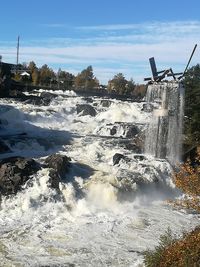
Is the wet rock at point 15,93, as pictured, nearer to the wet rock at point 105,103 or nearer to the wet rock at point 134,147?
the wet rock at point 105,103

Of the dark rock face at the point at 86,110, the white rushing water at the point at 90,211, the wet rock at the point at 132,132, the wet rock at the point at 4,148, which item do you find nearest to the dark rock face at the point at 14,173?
the white rushing water at the point at 90,211

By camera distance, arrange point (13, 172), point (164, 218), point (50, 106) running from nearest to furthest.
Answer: point (164, 218) → point (13, 172) → point (50, 106)

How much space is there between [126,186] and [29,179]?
4.18 metres

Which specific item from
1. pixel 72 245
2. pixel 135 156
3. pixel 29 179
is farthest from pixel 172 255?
pixel 135 156

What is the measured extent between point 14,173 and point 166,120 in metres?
9.12

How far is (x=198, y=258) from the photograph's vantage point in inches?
409

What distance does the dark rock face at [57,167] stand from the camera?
68.8ft

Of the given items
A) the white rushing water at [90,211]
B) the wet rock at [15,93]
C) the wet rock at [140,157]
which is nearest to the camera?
the white rushing water at [90,211]

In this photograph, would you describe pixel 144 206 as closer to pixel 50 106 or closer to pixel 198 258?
pixel 198 258

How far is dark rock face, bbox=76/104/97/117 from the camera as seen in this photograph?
4209 centimetres

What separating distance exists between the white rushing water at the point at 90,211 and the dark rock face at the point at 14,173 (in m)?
0.38

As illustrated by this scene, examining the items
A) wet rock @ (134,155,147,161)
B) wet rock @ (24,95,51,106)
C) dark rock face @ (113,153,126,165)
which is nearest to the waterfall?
wet rock @ (134,155,147,161)

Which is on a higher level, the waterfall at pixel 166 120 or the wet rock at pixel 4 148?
the waterfall at pixel 166 120

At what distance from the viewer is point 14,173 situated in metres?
20.9
